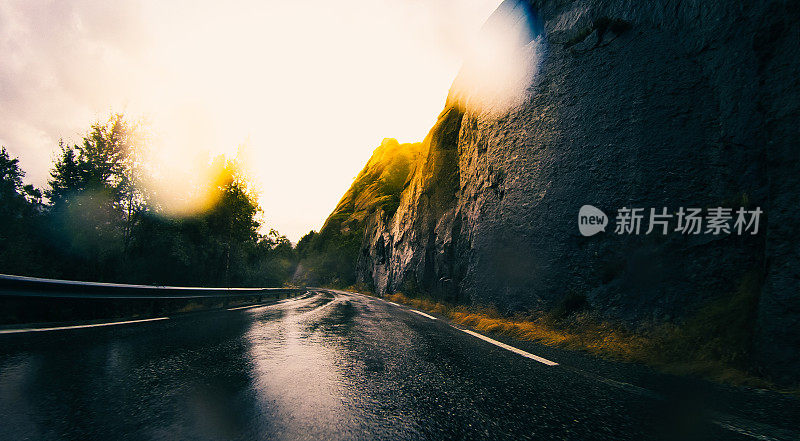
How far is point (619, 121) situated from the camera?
7.91m

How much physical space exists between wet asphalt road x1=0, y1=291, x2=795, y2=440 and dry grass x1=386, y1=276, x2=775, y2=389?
129 centimetres

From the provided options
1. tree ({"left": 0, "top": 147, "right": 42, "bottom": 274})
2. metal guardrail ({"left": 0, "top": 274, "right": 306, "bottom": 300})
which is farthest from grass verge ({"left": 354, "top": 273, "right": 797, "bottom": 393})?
tree ({"left": 0, "top": 147, "right": 42, "bottom": 274})

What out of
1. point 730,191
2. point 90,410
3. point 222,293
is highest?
point 730,191

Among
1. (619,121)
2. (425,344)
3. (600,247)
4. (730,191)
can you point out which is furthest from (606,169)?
(425,344)

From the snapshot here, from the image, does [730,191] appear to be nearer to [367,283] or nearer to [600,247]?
[600,247]

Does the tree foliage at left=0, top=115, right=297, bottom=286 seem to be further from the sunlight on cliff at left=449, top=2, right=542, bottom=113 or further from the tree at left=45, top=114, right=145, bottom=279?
the sunlight on cliff at left=449, top=2, right=542, bottom=113

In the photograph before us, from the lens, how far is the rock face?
437 centimetres

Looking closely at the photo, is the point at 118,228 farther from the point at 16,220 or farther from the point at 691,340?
the point at 691,340

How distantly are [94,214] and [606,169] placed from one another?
23.9 meters

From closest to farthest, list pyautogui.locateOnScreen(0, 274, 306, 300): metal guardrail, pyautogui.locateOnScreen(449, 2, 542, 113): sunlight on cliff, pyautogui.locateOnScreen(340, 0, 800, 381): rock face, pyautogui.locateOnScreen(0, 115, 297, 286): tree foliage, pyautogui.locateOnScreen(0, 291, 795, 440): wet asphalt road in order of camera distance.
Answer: pyautogui.locateOnScreen(0, 291, 795, 440): wet asphalt road < pyautogui.locateOnScreen(0, 274, 306, 300): metal guardrail < pyautogui.locateOnScreen(340, 0, 800, 381): rock face < pyautogui.locateOnScreen(449, 2, 542, 113): sunlight on cliff < pyautogui.locateOnScreen(0, 115, 297, 286): tree foliage

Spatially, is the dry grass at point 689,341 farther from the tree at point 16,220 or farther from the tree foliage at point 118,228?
the tree at point 16,220

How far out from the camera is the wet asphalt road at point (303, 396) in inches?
69.0

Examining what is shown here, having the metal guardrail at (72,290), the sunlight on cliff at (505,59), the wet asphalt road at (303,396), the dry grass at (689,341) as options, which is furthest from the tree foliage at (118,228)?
the dry grass at (689,341)

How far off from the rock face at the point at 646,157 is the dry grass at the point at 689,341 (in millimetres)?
241
